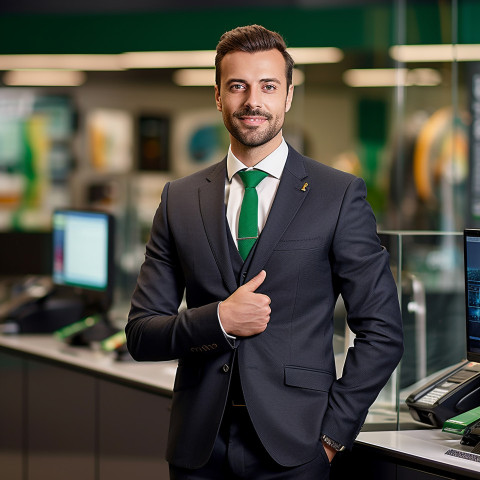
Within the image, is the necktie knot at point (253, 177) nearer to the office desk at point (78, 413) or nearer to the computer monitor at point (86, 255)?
the office desk at point (78, 413)

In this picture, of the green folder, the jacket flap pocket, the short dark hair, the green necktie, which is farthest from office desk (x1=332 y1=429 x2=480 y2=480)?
the short dark hair

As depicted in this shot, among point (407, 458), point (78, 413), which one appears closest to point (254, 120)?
point (407, 458)

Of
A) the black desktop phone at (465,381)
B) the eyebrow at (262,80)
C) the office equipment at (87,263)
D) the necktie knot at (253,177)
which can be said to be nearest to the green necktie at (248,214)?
the necktie knot at (253,177)

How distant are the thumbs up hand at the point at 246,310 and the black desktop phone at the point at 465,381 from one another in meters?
0.65

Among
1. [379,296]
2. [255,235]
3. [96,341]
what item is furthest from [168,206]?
[96,341]

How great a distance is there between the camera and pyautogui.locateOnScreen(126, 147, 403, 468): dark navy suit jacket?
6.75 feet

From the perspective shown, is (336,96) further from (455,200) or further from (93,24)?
(93,24)

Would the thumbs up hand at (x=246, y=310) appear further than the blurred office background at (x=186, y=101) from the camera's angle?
No

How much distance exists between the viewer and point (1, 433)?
4.07 m

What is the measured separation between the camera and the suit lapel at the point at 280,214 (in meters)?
2.09

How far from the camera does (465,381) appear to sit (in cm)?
246

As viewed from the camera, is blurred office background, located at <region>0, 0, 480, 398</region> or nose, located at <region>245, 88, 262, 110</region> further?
blurred office background, located at <region>0, 0, 480, 398</region>

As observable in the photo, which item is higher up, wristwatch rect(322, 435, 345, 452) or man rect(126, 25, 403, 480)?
man rect(126, 25, 403, 480)

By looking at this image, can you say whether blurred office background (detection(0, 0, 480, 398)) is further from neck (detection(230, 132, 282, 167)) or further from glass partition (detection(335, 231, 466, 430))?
neck (detection(230, 132, 282, 167))
